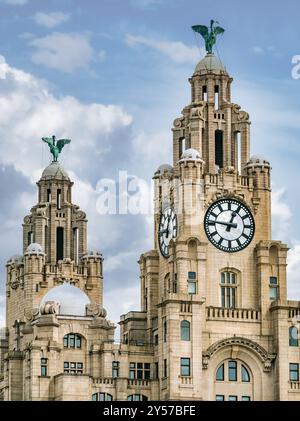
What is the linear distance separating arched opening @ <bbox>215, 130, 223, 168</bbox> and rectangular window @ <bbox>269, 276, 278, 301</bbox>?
10143 millimetres

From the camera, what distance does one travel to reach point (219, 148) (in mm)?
133375

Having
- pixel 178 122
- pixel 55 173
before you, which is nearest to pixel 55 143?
pixel 55 173

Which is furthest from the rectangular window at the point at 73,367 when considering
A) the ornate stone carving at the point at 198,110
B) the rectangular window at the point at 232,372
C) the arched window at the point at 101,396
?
the ornate stone carving at the point at 198,110

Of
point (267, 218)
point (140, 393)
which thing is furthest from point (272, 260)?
point (140, 393)

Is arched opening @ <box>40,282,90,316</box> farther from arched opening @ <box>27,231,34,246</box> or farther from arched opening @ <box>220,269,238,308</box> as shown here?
arched opening @ <box>27,231,34,246</box>

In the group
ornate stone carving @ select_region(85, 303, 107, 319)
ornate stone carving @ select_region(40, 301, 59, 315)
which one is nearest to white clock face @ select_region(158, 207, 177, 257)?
ornate stone carving @ select_region(85, 303, 107, 319)

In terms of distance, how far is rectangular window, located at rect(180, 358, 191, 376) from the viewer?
124188 mm

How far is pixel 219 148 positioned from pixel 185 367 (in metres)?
19.0

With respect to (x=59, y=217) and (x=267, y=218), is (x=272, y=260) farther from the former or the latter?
(x=59, y=217)

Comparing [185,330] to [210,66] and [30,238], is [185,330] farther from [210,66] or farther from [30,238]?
[30,238]

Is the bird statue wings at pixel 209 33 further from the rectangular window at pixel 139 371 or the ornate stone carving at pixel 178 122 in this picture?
the rectangular window at pixel 139 371

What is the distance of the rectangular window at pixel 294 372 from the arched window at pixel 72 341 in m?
16.3
